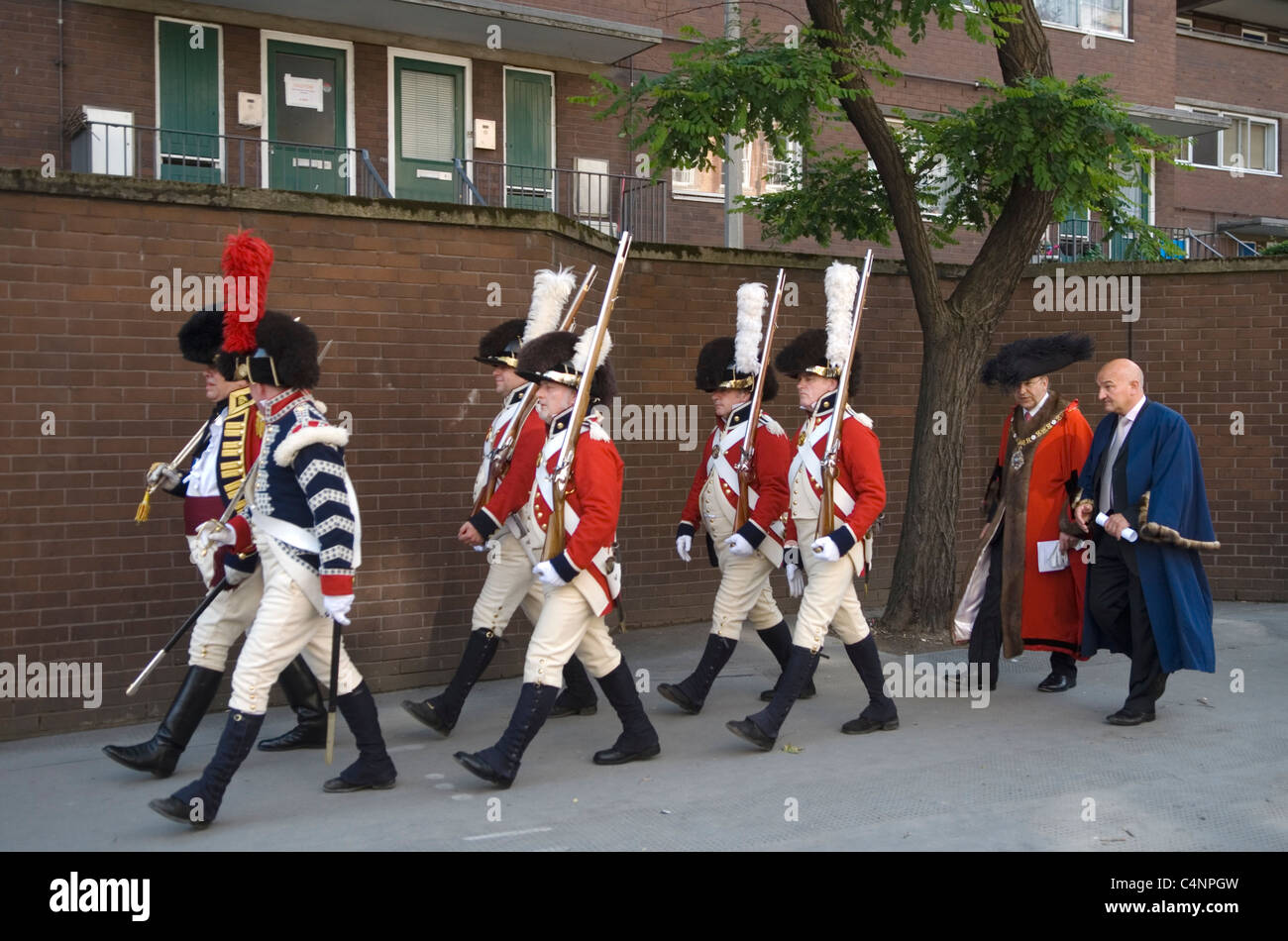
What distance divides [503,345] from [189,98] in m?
8.98

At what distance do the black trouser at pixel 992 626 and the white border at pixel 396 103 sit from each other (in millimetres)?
9630

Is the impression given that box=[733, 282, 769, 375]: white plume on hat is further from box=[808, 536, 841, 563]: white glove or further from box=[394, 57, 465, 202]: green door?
box=[394, 57, 465, 202]: green door

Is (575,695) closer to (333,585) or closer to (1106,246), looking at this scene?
(333,585)

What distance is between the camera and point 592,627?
20.2 feet

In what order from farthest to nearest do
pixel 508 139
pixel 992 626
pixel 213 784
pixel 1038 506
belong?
1. pixel 508 139
2. pixel 992 626
3. pixel 1038 506
4. pixel 213 784

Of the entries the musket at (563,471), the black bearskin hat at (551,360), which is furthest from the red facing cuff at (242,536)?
the black bearskin hat at (551,360)

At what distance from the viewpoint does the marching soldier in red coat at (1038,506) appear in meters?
7.50

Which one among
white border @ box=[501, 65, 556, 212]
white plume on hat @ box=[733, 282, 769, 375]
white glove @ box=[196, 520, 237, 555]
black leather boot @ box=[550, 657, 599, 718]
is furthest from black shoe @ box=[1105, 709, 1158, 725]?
white border @ box=[501, 65, 556, 212]

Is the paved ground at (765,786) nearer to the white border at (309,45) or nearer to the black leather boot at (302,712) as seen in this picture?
the black leather boot at (302,712)

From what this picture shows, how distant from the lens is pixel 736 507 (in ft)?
24.1

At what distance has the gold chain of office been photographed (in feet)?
24.9

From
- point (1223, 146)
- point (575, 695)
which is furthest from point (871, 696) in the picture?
point (1223, 146)

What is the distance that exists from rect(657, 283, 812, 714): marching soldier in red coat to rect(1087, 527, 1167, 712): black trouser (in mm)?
1773

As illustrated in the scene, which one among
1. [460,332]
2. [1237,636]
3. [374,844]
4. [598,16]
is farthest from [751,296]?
[598,16]
